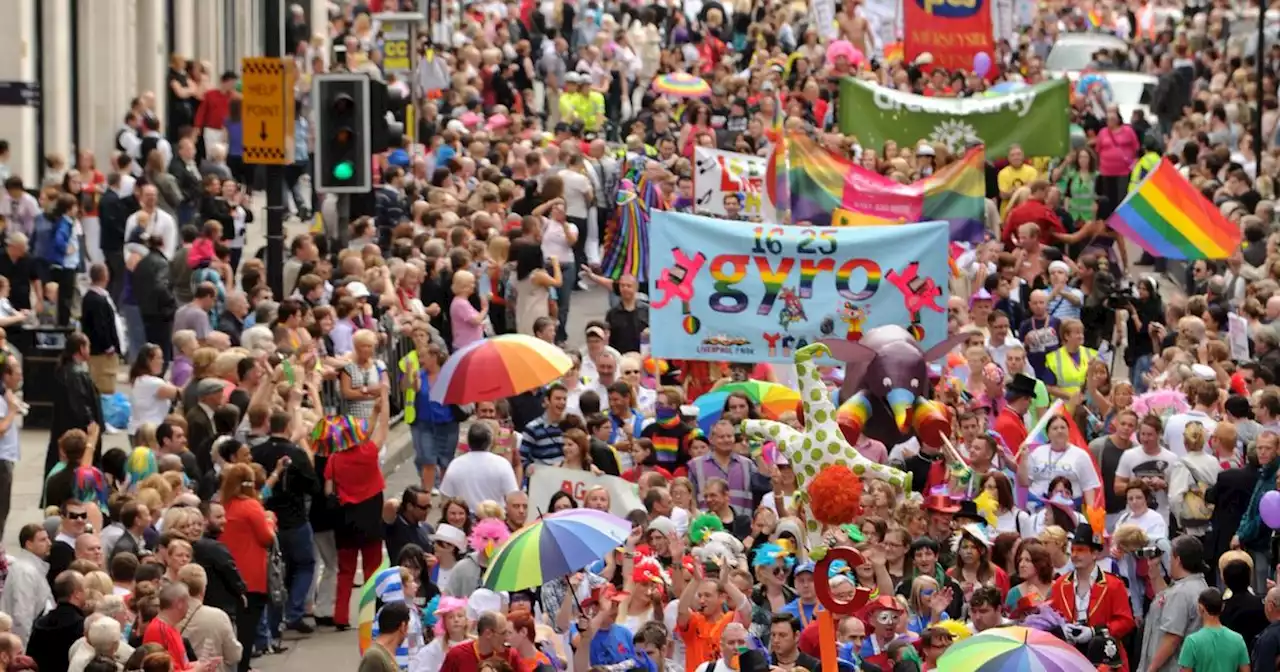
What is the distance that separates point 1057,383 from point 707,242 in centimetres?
271

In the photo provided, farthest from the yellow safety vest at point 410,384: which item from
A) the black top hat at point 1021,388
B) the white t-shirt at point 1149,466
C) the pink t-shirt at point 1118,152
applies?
the pink t-shirt at point 1118,152

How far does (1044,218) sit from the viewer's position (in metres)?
28.0

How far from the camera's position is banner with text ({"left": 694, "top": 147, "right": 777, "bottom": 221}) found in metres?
29.4

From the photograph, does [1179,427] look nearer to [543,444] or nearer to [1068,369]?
[1068,369]

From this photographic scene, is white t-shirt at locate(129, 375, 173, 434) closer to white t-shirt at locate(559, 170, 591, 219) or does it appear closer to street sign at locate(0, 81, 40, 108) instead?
white t-shirt at locate(559, 170, 591, 219)

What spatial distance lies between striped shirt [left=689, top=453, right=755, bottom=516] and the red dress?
3191 mm

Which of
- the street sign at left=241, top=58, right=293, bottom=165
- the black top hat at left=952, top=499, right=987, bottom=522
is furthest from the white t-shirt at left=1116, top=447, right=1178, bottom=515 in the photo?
the street sign at left=241, top=58, right=293, bottom=165

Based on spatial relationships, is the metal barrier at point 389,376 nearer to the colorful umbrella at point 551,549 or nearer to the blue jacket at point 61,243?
the blue jacket at point 61,243

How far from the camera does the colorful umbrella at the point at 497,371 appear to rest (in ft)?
66.2

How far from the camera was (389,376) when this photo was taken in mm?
24219

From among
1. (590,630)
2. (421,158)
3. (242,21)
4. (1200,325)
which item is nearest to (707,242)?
(1200,325)

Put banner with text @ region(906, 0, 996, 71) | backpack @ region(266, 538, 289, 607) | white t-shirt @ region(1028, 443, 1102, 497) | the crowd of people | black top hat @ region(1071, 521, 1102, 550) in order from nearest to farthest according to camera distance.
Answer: the crowd of people → black top hat @ region(1071, 521, 1102, 550) → backpack @ region(266, 538, 289, 607) → white t-shirt @ region(1028, 443, 1102, 497) → banner with text @ region(906, 0, 996, 71)

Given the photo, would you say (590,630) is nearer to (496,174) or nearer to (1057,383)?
(1057,383)

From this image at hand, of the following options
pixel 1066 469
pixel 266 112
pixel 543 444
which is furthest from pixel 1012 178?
pixel 1066 469
